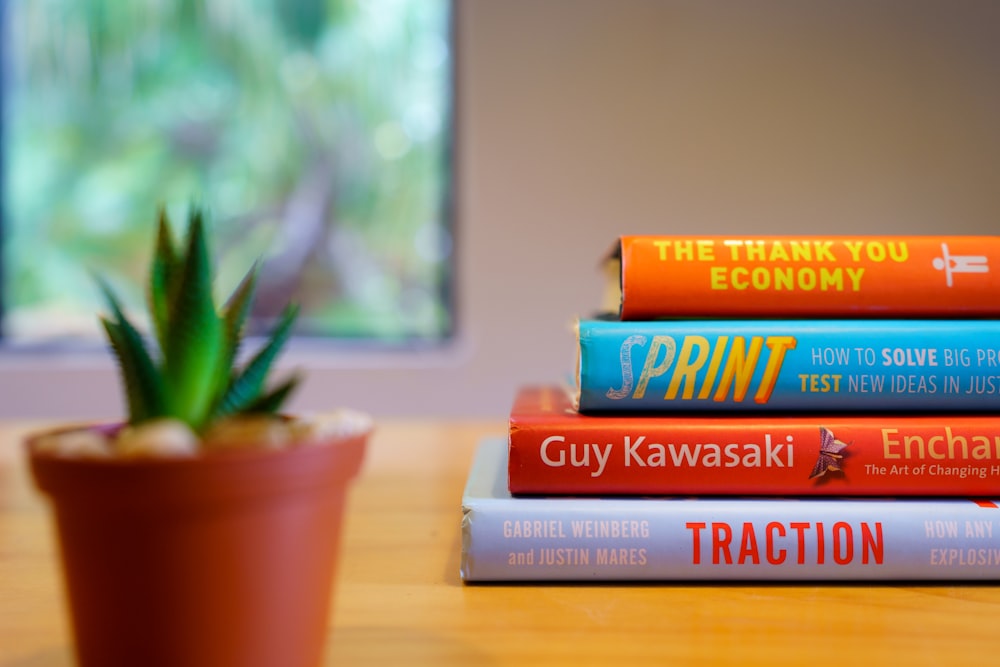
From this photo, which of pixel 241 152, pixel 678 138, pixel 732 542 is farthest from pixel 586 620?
pixel 241 152

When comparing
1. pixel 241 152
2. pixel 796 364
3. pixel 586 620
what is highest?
pixel 241 152

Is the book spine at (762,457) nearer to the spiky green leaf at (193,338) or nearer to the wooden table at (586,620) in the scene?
the wooden table at (586,620)

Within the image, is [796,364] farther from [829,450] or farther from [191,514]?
[191,514]

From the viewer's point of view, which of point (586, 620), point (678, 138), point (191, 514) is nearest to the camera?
point (191, 514)

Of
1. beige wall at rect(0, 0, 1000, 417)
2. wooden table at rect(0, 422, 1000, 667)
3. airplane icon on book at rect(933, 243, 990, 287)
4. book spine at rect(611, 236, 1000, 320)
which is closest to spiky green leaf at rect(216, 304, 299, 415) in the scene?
wooden table at rect(0, 422, 1000, 667)

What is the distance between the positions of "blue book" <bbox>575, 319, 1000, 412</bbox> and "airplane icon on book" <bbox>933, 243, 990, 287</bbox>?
0.03 m

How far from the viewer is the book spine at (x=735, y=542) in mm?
430

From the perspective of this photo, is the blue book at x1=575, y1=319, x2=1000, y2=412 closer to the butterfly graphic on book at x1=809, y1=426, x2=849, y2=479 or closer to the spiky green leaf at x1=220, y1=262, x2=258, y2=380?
the butterfly graphic on book at x1=809, y1=426, x2=849, y2=479

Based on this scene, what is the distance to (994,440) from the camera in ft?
1.47

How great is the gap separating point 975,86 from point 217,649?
209 cm

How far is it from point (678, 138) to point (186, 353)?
1713 millimetres

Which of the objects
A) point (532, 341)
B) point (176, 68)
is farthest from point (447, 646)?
point (176, 68)

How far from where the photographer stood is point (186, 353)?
11.1 inches

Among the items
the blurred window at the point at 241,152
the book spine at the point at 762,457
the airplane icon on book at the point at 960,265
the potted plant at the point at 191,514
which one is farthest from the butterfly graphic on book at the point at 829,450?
the blurred window at the point at 241,152
